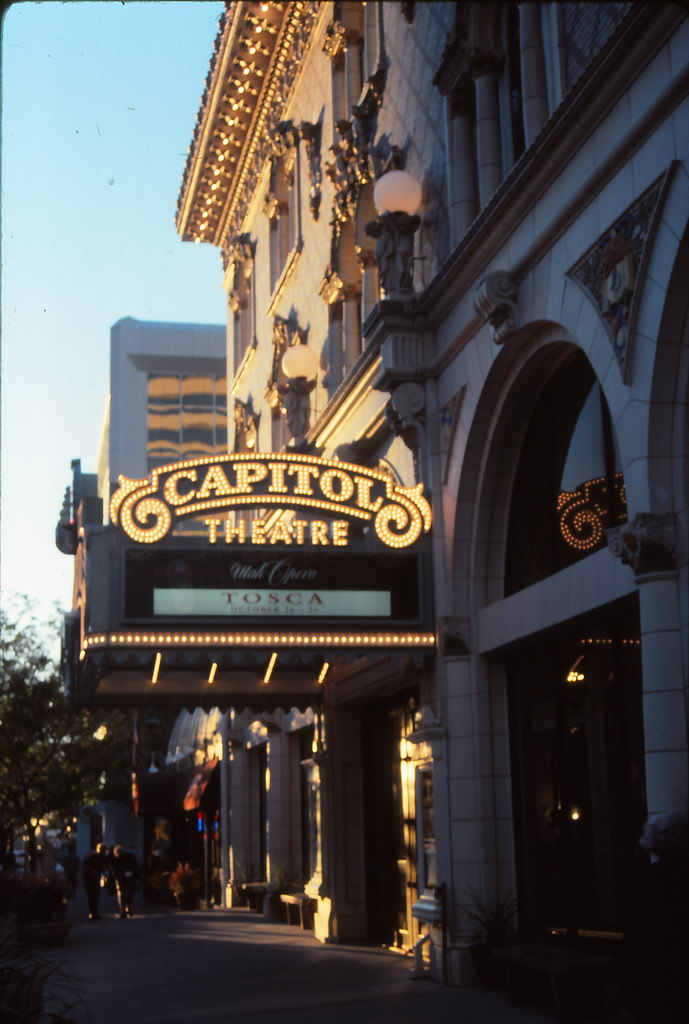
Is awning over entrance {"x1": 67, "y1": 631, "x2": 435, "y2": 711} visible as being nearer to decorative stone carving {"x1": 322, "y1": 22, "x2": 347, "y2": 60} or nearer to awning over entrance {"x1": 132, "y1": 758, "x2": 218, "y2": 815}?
decorative stone carving {"x1": 322, "y1": 22, "x2": 347, "y2": 60}

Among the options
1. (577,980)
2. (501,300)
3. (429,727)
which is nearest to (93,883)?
(429,727)

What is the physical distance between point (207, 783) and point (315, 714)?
14903 millimetres

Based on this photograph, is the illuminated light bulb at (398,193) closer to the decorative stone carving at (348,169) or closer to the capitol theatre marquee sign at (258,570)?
the capitol theatre marquee sign at (258,570)

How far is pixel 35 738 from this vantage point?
120 feet

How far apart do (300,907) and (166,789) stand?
16810mm

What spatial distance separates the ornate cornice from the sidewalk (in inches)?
636

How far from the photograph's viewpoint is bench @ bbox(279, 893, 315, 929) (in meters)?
23.5

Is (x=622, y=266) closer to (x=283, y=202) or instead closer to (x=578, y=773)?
(x=578, y=773)

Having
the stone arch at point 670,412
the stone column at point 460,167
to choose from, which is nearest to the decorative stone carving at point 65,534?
the stone column at point 460,167

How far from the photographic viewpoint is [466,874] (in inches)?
565

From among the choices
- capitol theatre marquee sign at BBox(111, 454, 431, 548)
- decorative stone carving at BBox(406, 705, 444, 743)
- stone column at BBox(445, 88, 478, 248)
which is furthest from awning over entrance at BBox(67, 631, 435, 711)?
stone column at BBox(445, 88, 478, 248)

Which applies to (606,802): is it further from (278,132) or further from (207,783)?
(207,783)

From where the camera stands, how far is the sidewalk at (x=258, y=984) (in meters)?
12.7

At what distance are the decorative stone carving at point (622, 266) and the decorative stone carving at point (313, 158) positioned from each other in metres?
13.7
